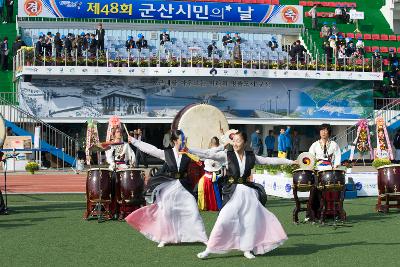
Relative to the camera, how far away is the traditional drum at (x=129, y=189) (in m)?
16.3

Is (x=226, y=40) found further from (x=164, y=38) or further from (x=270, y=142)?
(x=270, y=142)

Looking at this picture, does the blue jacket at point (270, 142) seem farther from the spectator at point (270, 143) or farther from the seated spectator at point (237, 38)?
the seated spectator at point (237, 38)

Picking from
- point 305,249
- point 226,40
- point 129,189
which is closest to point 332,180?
point 305,249

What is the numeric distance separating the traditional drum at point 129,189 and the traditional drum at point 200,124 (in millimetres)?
4170

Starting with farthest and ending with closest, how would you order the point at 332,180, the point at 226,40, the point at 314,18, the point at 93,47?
the point at 314,18, the point at 226,40, the point at 93,47, the point at 332,180

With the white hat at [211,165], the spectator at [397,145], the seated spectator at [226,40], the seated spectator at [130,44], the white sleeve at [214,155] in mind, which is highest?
the seated spectator at [226,40]

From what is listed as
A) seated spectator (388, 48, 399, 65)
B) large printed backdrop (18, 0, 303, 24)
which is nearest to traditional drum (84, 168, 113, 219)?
large printed backdrop (18, 0, 303, 24)

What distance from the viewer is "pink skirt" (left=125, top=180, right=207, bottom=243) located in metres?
12.2

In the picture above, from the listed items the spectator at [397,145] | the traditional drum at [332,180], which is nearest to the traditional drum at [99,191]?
the traditional drum at [332,180]

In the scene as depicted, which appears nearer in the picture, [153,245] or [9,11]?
[153,245]

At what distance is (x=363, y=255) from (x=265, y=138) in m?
28.2

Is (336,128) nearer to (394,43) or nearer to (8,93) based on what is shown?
(394,43)

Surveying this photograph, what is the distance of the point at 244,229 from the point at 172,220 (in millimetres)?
1513

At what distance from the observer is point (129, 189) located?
16281 millimetres
